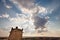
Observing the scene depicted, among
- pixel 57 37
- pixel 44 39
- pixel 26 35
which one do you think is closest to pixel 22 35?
pixel 26 35

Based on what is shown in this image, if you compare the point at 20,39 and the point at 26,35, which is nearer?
the point at 20,39

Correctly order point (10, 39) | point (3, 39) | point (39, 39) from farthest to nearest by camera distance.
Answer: point (3, 39) < point (39, 39) < point (10, 39)

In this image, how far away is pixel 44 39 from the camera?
23734 mm

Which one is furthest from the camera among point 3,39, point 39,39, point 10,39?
point 3,39

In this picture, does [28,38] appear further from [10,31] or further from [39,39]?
[10,31]

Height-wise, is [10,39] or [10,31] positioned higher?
[10,31]

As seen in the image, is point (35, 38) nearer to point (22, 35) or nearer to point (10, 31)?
point (22, 35)

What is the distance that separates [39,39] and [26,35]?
8.66ft

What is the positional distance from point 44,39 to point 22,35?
13.9 feet

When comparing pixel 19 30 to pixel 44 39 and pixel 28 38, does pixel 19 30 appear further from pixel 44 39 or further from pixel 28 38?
pixel 44 39

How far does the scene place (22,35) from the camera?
23.5 meters

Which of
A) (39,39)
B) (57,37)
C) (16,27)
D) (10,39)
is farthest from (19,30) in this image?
(57,37)

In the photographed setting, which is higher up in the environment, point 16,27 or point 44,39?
point 16,27

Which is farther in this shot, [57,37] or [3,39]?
[3,39]
